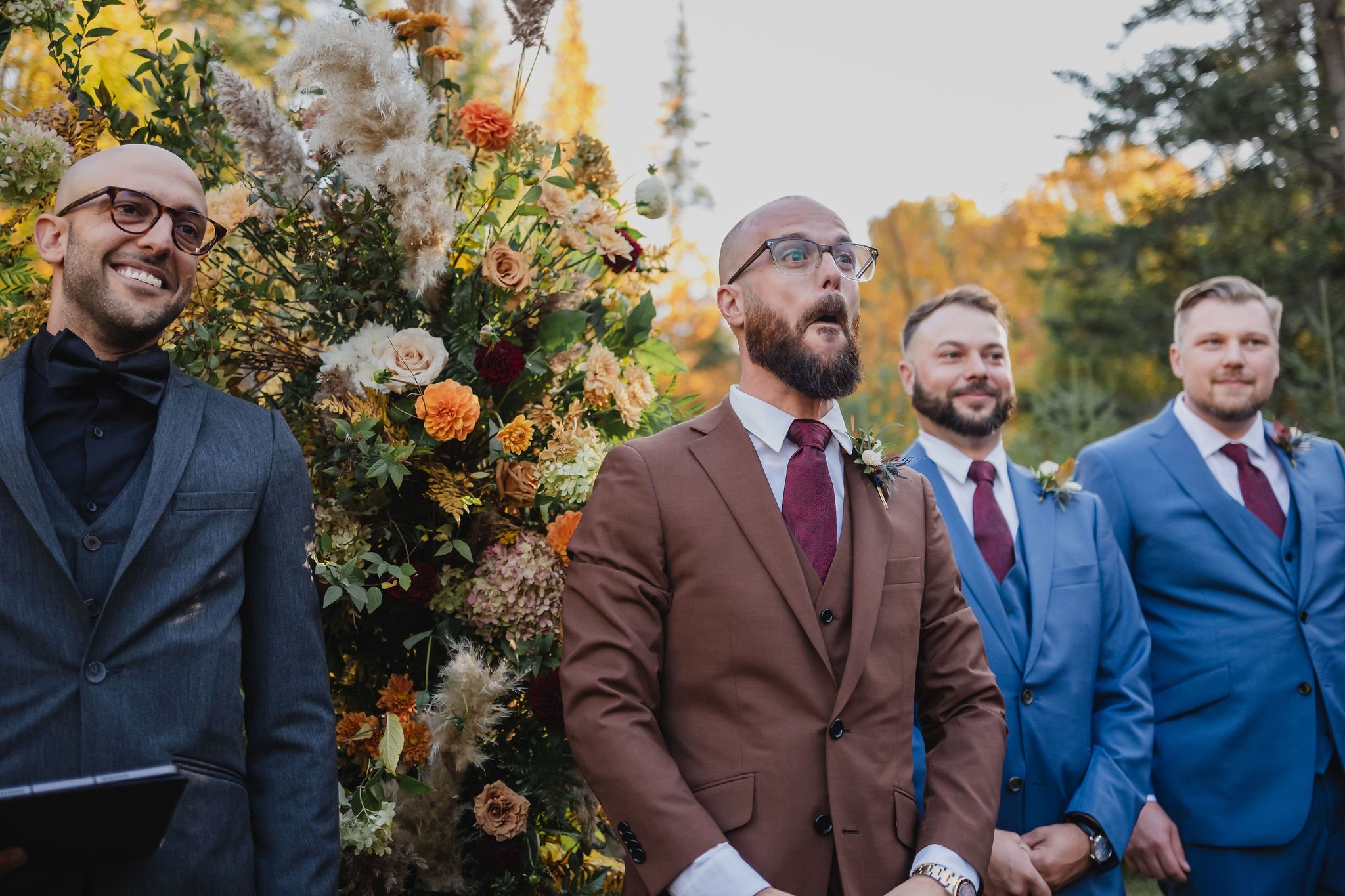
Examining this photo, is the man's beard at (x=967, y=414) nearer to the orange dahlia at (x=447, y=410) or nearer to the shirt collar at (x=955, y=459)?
the shirt collar at (x=955, y=459)

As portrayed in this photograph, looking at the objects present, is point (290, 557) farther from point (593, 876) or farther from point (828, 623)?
point (593, 876)

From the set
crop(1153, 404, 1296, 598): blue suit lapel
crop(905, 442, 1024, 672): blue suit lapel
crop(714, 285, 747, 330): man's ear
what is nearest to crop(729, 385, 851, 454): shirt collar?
crop(714, 285, 747, 330): man's ear

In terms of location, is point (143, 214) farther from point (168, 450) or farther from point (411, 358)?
point (411, 358)

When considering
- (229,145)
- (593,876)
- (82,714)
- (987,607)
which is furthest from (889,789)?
(229,145)

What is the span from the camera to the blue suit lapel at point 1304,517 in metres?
3.71

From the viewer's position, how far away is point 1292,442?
4020mm

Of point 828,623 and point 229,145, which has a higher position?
point 229,145

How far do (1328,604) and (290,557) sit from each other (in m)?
3.45

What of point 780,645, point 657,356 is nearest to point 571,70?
point 657,356

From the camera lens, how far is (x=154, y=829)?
1842mm

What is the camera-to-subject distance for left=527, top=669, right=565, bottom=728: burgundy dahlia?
290 cm

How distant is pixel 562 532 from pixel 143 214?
1.30 metres

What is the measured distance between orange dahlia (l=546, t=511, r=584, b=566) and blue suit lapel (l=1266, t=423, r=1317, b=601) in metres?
2.61

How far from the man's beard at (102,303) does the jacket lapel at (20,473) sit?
0.23m
